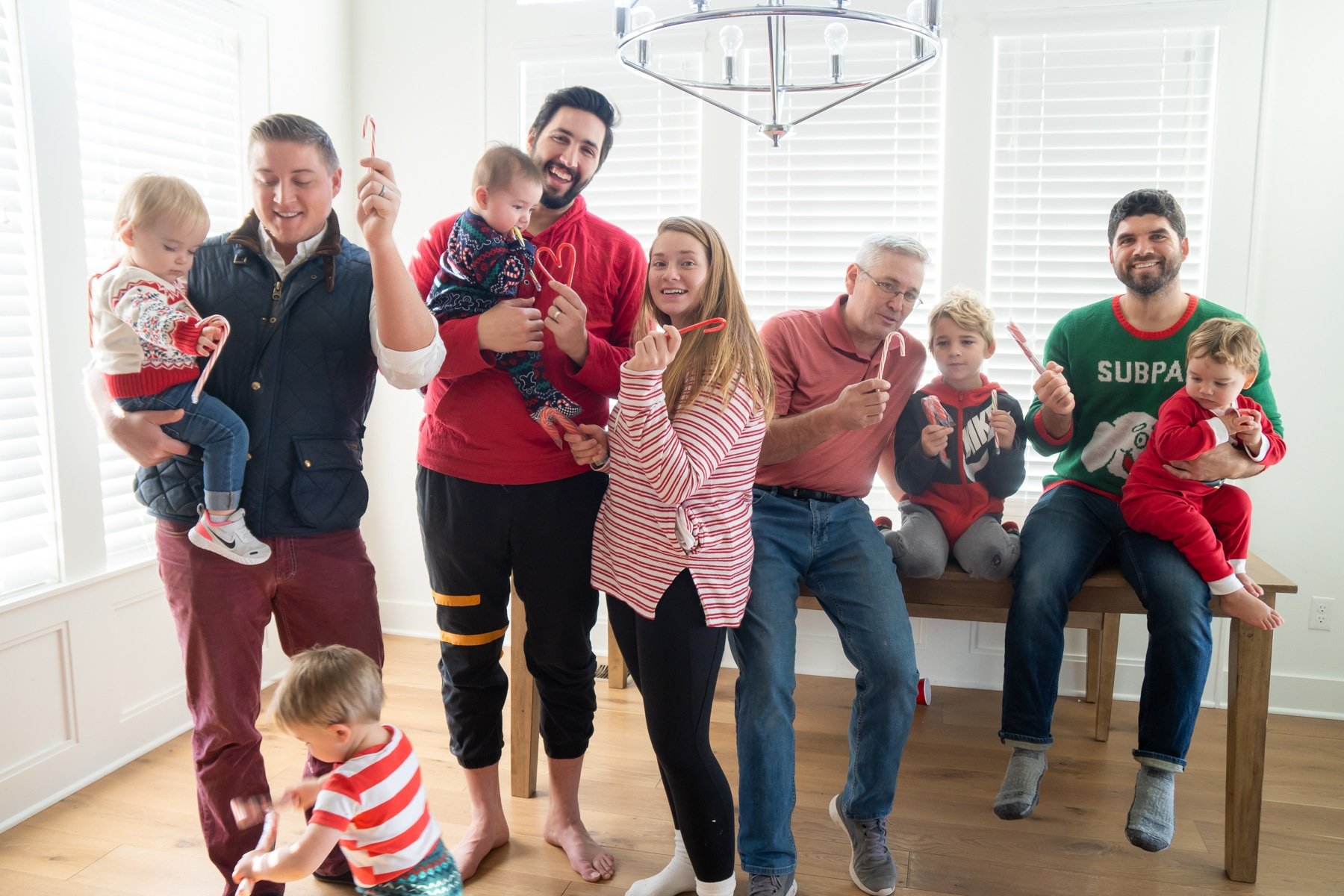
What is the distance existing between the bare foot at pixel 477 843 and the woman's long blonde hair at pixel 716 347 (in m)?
1.08

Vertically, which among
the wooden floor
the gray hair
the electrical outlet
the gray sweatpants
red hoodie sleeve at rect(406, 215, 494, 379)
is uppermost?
the gray hair

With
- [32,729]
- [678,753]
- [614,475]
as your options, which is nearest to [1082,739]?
[678,753]

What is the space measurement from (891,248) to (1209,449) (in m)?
0.82

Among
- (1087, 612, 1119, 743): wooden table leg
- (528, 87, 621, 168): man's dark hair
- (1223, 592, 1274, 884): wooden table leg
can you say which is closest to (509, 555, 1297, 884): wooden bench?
(1223, 592, 1274, 884): wooden table leg

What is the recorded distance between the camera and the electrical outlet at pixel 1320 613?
10.1 ft

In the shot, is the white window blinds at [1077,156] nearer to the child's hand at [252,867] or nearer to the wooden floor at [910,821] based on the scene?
the wooden floor at [910,821]

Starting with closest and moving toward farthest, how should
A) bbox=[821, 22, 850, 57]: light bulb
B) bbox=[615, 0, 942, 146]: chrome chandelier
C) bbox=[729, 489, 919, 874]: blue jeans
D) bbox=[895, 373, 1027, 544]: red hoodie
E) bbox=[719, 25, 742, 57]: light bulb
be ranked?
bbox=[615, 0, 942, 146]: chrome chandelier
bbox=[821, 22, 850, 57]: light bulb
bbox=[719, 25, 742, 57]: light bulb
bbox=[729, 489, 919, 874]: blue jeans
bbox=[895, 373, 1027, 544]: red hoodie

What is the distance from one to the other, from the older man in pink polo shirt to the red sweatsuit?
0.57 m

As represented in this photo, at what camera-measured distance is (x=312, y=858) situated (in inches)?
53.1

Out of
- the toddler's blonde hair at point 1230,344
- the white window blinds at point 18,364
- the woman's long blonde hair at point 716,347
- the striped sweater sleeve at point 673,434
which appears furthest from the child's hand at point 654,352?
the white window blinds at point 18,364

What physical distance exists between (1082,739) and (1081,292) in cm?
140

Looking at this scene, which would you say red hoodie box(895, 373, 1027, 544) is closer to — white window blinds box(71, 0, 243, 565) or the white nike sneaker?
the white nike sneaker

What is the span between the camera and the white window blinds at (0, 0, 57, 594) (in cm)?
237

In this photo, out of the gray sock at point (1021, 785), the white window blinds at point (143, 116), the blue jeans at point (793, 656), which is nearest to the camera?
the blue jeans at point (793, 656)
